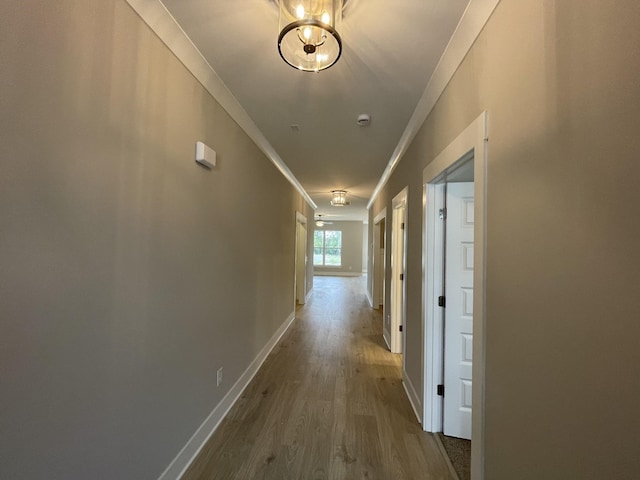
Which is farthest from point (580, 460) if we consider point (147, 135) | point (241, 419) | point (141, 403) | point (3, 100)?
point (241, 419)

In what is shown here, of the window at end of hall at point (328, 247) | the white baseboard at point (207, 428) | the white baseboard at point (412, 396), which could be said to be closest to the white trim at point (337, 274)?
the window at end of hall at point (328, 247)

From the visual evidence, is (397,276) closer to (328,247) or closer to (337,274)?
(337,274)

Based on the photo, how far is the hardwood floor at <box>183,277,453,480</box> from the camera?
178cm

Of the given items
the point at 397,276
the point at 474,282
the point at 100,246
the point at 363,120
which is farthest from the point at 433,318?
the point at 100,246

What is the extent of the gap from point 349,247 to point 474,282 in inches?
469

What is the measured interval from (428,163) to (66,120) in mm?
2072

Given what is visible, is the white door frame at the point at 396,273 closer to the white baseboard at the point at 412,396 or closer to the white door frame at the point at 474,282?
the white baseboard at the point at 412,396

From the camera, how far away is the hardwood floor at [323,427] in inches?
70.0

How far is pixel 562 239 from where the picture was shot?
0.82 metres

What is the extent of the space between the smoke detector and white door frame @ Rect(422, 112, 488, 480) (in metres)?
0.72

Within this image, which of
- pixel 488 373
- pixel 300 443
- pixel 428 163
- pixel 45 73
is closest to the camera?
pixel 45 73

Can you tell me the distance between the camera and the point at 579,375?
749 millimetres

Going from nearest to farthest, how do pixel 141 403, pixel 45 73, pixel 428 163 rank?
pixel 45 73 → pixel 141 403 → pixel 428 163

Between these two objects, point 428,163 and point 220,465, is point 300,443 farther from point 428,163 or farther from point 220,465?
point 428,163
